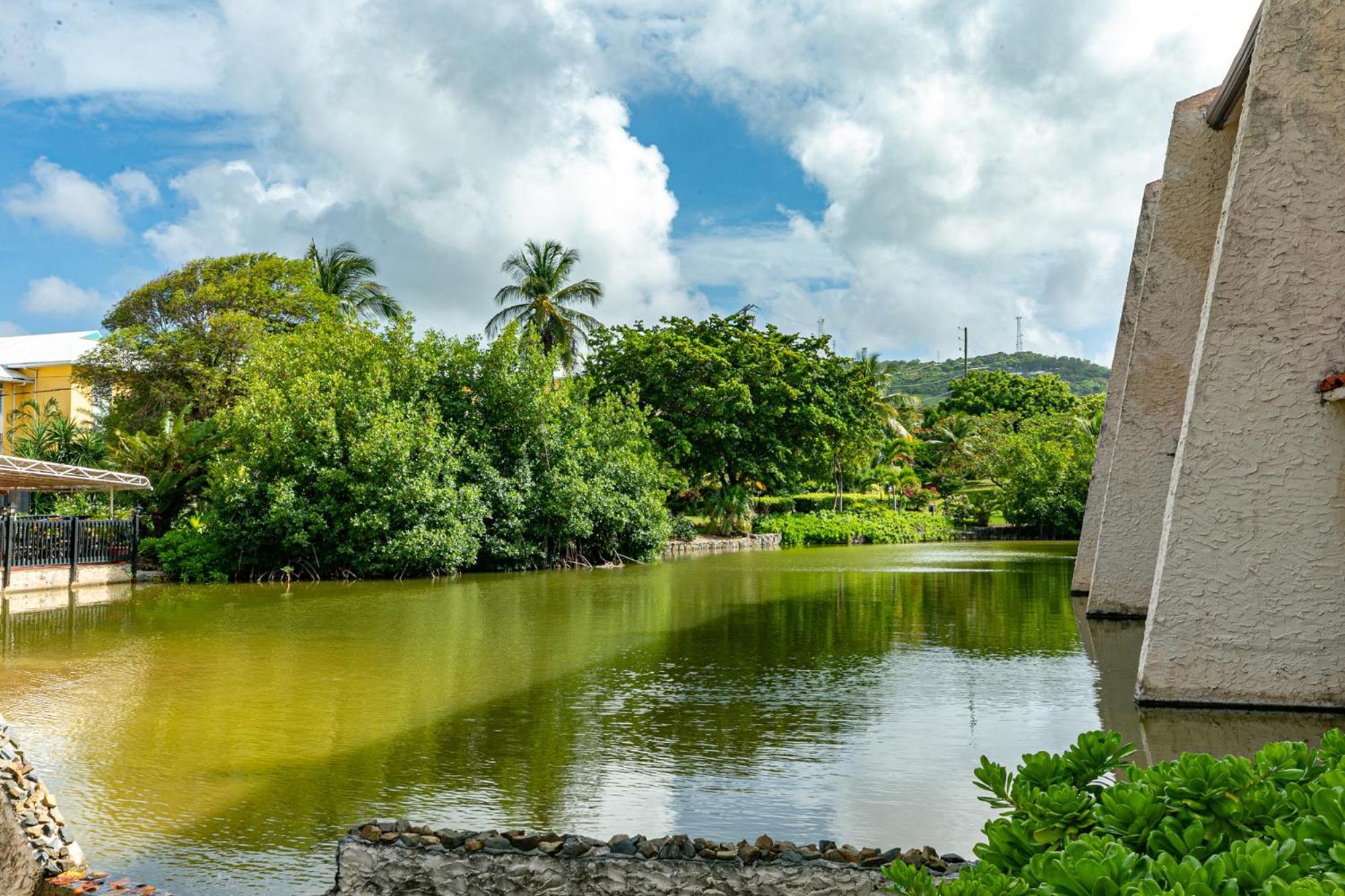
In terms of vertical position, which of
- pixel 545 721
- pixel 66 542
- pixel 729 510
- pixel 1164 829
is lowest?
pixel 545 721

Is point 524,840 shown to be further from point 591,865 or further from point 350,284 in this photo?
point 350,284

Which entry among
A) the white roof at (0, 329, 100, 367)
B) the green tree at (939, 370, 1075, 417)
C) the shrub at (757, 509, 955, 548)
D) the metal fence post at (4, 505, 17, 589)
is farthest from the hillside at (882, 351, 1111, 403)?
the metal fence post at (4, 505, 17, 589)

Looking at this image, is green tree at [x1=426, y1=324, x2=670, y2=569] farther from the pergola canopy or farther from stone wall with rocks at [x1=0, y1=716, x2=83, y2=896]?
stone wall with rocks at [x1=0, y1=716, x2=83, y2=896]

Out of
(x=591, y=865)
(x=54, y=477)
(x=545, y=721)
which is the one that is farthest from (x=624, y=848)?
(x=54, y=477)

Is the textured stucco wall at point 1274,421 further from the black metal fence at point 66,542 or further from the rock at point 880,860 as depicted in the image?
the black metal fence at point 66,542

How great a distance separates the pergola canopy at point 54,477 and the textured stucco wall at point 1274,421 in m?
17.0

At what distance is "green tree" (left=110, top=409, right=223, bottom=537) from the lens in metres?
25.0

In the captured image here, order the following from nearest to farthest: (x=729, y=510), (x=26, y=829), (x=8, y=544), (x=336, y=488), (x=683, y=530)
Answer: (x=26, y=829)
(x=8, y=544)
(x=336, y=488)
(x=683, y=530)
(x=729, y=510)

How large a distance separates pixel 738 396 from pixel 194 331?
17474 mm

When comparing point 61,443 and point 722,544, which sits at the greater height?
point 61,443

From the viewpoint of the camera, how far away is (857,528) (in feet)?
135

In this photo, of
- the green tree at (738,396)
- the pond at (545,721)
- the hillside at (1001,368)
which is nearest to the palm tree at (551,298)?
the green tree at (738,396)

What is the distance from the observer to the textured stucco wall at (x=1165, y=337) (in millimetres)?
11031

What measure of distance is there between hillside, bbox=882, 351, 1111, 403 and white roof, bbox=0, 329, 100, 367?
8675 centimetres
